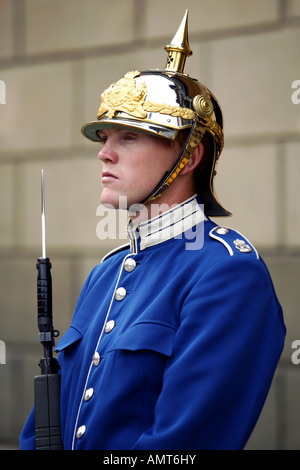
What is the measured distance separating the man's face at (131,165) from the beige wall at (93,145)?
220 cm

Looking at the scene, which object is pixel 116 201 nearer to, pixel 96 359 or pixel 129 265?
pixel 129 265

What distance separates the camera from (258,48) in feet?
15.8

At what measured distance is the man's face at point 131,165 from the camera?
8.57ft

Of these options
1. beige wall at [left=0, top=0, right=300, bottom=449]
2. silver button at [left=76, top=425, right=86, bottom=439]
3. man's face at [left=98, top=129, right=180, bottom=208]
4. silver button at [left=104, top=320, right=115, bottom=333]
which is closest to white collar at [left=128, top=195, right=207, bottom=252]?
man's face at [left=98, top=129, right=180, bottom=208]

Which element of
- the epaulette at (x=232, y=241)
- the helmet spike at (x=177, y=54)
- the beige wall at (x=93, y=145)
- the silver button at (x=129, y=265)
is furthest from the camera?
the beige wall at (x=93, y=145)

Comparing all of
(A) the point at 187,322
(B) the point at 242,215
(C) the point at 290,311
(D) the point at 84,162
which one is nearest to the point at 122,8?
(D) the point at 84,162

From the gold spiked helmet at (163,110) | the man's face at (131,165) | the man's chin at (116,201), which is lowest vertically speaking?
the man's chin at (116,201)

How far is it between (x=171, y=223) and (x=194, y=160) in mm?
280

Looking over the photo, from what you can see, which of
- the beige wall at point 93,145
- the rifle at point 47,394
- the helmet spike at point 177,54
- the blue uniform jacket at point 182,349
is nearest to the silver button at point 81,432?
the blue uniform jacket at point 182,349

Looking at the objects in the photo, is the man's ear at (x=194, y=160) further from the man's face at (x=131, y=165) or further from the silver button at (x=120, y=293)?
the silver button at (x=120, y=293)

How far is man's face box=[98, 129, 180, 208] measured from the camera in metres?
2.61

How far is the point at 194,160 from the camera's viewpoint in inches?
108

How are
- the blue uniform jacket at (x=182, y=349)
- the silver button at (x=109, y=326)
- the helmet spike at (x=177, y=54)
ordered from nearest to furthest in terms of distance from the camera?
the blue uniform jacket at (x=182, y=349), the silver button at (x=109, y=326), the helmet spike at (x=177, y=54)

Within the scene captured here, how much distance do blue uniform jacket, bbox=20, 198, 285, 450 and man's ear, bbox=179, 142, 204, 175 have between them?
0.51ft
